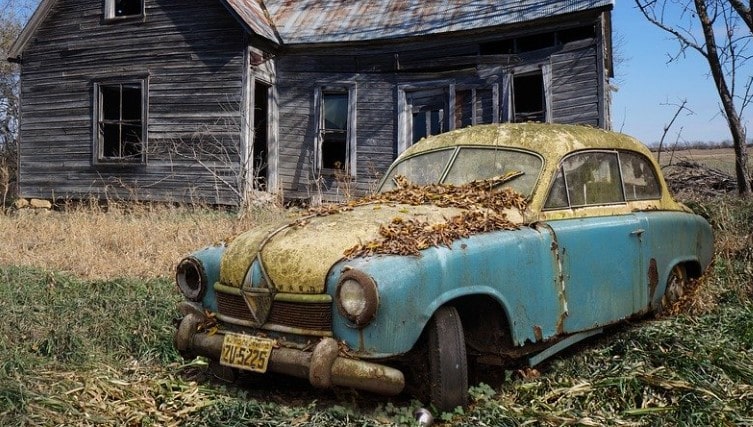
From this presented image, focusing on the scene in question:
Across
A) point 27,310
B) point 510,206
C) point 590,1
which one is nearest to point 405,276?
point 510,206

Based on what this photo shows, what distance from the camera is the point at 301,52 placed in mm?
13672

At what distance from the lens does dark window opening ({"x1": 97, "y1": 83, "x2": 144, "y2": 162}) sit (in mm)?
13906

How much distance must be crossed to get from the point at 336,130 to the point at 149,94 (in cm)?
407

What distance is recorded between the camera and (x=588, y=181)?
450 cm

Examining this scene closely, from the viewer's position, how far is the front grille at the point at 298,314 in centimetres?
328

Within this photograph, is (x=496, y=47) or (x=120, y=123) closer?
(x=496, y=47)

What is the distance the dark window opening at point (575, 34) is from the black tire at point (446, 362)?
31.9 feet

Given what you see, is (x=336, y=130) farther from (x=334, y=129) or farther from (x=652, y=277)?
(x=652, y=277)

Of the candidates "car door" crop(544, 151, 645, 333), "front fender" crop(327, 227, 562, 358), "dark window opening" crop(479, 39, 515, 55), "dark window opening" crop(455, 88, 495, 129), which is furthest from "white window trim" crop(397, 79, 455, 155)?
"front fender" crop(327, 227, 562, 358)

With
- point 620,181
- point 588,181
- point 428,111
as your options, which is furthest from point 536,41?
point 588,181

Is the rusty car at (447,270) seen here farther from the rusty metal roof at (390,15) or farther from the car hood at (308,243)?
the rusty metal roof at (390,15)

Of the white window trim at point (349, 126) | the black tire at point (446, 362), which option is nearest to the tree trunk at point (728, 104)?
the white window trim at point (349, 126)

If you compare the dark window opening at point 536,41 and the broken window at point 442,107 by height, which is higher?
the dark window opening at point 536,41

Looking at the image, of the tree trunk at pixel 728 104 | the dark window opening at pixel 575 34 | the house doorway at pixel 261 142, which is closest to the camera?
the tree trunk at pixel 728 104
